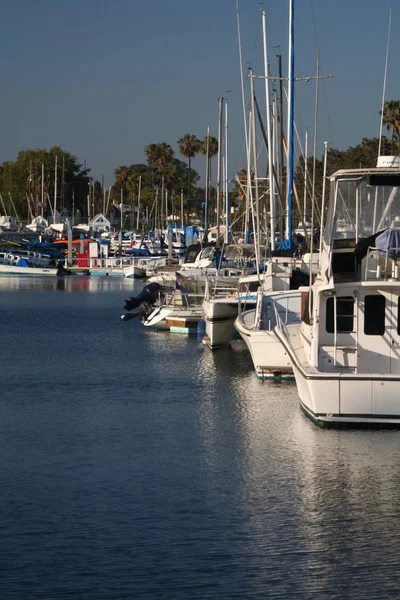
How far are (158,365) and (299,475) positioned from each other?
1662 cm

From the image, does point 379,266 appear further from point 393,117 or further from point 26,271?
point 26,271

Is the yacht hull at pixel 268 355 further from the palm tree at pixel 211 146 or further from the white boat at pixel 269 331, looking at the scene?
the palm tree at pixel 211 146

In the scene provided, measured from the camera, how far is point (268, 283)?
34781mm

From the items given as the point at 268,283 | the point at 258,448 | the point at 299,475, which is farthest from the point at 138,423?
the point at 268,283

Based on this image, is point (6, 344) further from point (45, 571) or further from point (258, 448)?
point (45, 571)

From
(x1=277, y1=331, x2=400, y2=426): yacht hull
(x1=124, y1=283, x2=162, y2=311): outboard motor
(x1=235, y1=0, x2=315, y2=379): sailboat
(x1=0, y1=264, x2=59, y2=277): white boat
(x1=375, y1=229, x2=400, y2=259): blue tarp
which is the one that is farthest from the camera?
(x1=0, y1=264, x2=59, y2=277): white boat

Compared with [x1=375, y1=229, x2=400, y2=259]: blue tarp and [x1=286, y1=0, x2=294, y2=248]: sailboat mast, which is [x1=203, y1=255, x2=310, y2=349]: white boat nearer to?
[x1=286, y1=0, x2=294, y2=248]: sailboat mast

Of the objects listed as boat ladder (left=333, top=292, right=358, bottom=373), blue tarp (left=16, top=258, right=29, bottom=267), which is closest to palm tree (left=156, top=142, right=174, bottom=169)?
blue tarp (left=16, top=258, right=29, bottom=267)

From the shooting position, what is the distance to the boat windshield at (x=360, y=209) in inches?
949

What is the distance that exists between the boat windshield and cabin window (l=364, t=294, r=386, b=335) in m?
1.70

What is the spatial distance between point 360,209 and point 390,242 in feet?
6.20

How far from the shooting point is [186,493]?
63.7ft

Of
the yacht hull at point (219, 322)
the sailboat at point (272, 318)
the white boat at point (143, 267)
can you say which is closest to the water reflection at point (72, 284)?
the white boat at point (143, 267)

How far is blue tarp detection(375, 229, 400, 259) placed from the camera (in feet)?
74.1
